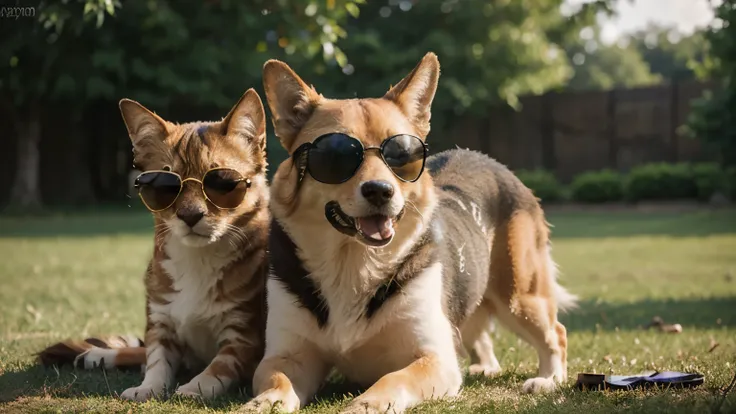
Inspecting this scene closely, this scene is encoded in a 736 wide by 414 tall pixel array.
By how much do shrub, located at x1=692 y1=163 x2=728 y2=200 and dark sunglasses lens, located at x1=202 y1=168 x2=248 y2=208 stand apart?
19.3 metres

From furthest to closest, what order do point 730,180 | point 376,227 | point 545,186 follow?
point 545,186 < point 730,180 < point 376,227

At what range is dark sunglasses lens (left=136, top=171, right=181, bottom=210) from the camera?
4922 mm

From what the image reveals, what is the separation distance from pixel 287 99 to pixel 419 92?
761mm

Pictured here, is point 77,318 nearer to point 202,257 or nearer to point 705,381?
point 202,257

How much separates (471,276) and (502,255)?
0.45 metres

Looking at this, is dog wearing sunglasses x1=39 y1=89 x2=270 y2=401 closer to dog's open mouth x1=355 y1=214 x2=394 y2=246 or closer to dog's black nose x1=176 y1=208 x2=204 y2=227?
dog's black nose x1=176 y1=208 x2=204 y2=227

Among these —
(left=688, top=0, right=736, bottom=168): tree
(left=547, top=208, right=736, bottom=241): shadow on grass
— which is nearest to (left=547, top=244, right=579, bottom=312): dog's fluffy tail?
(left=688, top=0, right=736, bottom=168): tree

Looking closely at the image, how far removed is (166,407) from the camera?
14.1 feet

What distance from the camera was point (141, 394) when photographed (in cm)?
464

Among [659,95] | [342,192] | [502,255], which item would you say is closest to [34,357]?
[342,192]

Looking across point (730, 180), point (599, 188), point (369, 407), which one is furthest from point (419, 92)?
point (599, 188)

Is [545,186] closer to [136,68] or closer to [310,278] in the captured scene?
[136,68]

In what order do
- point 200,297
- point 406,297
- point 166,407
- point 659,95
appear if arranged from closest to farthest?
point 166,407, point 406,297, point 200,297, point 659,95

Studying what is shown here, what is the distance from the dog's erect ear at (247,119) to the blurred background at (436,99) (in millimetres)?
13720
